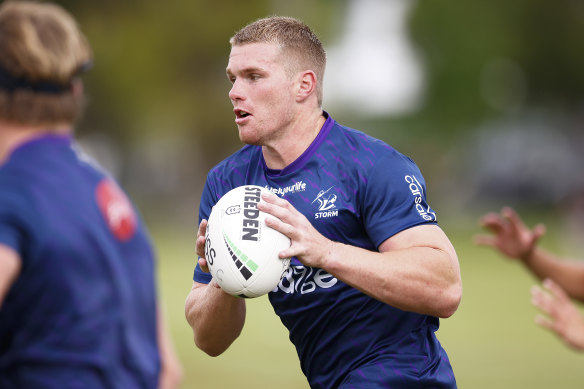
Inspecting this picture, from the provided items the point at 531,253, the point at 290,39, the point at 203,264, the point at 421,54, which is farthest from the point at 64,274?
the point at 421,54

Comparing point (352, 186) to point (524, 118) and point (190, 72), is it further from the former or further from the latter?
point (524, 118)

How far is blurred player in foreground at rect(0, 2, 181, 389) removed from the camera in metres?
3.09

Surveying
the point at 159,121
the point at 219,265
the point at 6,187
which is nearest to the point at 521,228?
the point at 219,265

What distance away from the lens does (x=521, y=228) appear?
678cm

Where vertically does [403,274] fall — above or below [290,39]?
below

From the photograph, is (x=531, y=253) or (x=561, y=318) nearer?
(x=561, y=318)

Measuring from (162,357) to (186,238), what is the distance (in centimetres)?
A: 3063

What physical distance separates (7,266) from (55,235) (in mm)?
208

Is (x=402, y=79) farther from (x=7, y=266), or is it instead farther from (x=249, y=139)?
(x=7, y=266)

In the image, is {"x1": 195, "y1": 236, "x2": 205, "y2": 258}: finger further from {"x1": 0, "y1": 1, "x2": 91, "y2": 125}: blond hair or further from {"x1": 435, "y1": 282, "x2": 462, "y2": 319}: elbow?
{"x1": 0, "y1": 1, "x2": 91, "y2": 125}: blond hair

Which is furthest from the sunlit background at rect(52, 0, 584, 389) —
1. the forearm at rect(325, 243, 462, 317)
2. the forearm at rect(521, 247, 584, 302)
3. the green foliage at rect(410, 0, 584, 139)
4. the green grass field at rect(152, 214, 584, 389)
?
the forearm at rect(325, 243, 462, 317)

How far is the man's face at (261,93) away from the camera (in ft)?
17.5

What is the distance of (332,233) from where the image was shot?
5105 mm

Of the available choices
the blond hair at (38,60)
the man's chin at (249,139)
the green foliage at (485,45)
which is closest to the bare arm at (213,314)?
the man's chin at (249,139)
